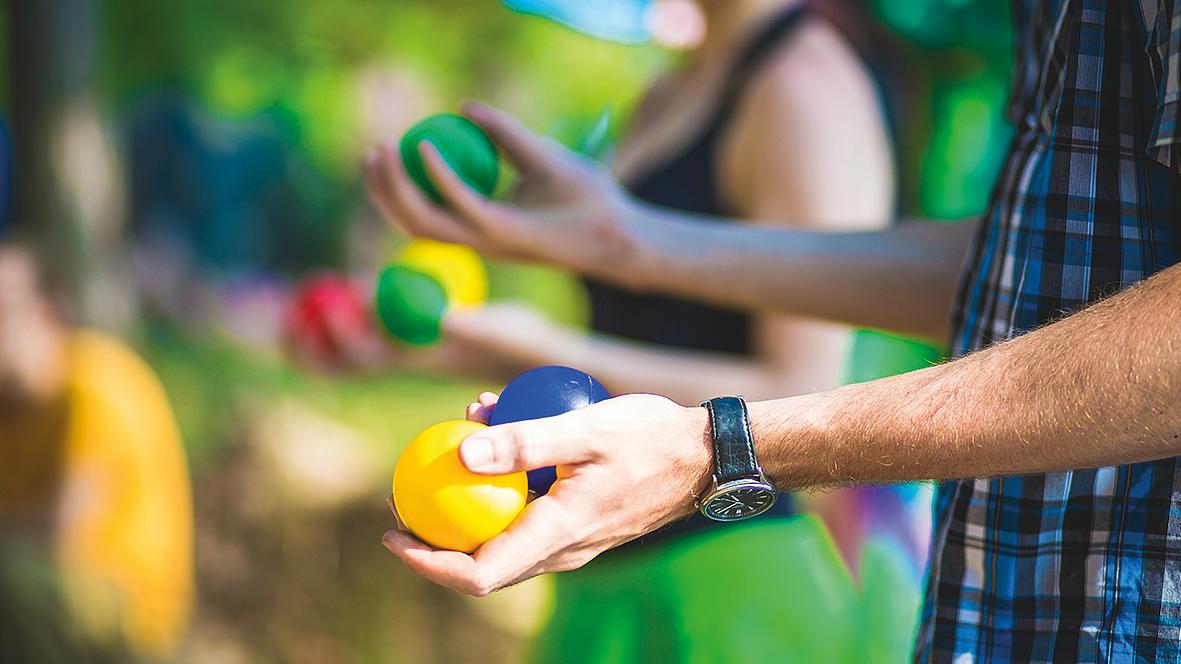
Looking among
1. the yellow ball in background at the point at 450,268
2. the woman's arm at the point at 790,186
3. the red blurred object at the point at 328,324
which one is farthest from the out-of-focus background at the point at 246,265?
the woman's arm at the point at 790,186

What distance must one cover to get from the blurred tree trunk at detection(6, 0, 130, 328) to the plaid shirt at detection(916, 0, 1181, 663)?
110 inches

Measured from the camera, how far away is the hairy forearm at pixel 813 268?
1.16 metres

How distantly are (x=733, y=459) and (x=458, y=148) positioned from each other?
743 millimetres

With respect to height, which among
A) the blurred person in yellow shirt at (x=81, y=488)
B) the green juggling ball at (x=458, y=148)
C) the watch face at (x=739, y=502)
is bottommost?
the blurred person in yellow shirt at (x=81, y=488)

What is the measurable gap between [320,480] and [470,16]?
1420 mm

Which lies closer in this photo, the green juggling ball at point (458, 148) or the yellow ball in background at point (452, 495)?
the yellow ball in background at point (452, 495)

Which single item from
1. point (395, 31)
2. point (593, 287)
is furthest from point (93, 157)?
point (593, 287)

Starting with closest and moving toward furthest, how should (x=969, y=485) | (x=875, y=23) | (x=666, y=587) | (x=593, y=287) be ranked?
(x=969, y=485) < (x=666, y=587) < (x=593, y=287) < (x=875, y=23)

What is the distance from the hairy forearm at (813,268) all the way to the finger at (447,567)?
573 millimetres

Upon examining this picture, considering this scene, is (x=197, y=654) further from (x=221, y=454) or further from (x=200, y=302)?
(x=200, y=302)

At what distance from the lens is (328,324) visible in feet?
6.90

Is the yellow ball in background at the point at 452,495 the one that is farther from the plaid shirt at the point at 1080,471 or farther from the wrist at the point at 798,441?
the plaid shirt at the point at 1080,471

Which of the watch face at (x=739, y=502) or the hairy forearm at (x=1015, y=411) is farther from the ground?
the hairy forearm at (x=1015, y=411)

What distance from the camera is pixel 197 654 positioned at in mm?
3088
